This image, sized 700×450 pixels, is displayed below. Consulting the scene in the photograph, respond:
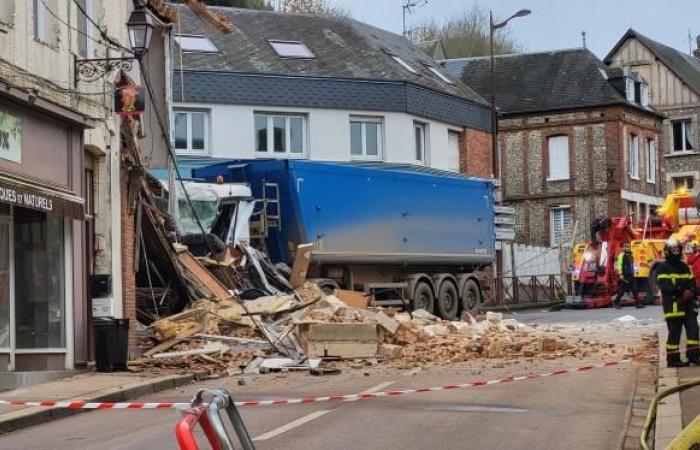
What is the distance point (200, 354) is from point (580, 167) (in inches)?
1409

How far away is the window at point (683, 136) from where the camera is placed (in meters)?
62.4

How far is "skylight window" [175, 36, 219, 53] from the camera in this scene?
38.5m

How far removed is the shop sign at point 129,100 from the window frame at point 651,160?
130 ft

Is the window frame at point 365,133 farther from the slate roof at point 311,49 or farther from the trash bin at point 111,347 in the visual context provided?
the trash bin at point 111,347

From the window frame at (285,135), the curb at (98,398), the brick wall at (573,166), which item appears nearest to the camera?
the curb at (98,398)

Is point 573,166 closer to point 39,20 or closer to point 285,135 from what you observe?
point 285,135

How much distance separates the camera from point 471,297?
3197cm

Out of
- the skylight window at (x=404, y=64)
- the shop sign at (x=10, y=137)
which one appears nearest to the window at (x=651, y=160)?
the skylight window at (x=404, y=64)

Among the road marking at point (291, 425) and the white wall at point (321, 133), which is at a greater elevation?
the white wall at point (321, 133)

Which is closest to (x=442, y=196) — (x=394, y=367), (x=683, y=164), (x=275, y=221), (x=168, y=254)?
(x=275, y=221)

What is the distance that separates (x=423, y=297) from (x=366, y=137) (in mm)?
10626

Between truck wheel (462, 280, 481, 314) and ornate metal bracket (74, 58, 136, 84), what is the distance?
14.5 metres

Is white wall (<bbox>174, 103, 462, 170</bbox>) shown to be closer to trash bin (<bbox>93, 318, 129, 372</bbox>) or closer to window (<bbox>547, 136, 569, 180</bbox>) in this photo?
window (<bbox>547, 136, 569, 180</bbox>)

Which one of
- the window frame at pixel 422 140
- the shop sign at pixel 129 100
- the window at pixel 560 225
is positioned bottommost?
the window at pixel 560 225
